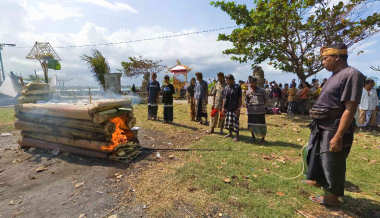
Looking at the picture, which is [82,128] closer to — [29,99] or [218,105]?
[29,99]

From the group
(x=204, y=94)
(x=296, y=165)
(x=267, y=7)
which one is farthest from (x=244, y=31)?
(x=296, y=165)

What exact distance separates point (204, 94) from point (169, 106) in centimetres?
165

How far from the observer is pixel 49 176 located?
3559mm

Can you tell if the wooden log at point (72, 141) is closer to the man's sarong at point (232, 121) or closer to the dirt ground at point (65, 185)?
the dirt ground at point (65, 185)

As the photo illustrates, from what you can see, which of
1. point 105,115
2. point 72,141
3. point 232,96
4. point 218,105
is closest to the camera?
point 105,115

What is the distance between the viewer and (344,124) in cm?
213

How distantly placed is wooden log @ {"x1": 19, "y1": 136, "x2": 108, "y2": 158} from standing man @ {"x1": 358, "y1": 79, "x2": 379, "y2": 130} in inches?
385

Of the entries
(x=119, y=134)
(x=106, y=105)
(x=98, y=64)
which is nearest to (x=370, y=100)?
(x=119, y=134)

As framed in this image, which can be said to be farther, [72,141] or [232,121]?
[232,121]

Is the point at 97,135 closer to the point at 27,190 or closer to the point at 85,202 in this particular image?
the point at 27,190

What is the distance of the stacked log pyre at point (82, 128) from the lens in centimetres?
400

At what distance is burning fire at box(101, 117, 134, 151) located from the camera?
4020 millimetres

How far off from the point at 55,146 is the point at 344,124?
584cm

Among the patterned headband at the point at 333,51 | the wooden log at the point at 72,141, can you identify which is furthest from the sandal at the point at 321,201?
the wooden log at the point at 72,141
